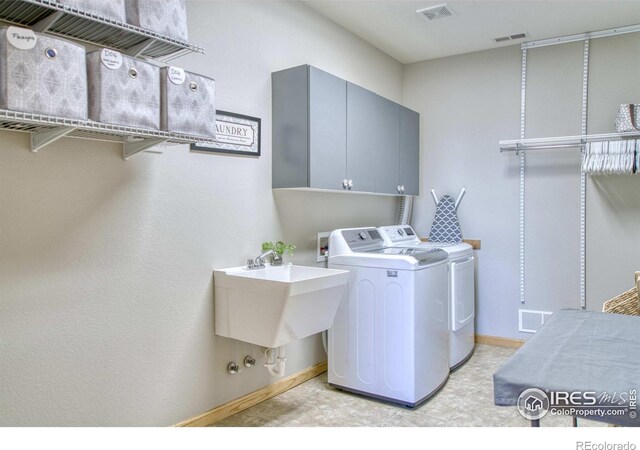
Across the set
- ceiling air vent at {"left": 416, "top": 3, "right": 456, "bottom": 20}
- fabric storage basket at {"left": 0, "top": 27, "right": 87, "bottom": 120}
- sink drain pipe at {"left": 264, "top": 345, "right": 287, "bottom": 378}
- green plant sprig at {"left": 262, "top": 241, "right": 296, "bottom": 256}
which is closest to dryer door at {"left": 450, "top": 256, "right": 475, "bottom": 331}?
green plant sprig at {"left": 262, "top": 241, "right": 296, "bottom": 256}

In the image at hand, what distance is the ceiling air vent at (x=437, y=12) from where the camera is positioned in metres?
3.31

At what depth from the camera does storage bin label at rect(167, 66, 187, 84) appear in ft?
6.38

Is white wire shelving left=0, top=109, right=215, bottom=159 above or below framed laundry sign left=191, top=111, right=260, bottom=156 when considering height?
below

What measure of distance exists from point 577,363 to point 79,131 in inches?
79.3

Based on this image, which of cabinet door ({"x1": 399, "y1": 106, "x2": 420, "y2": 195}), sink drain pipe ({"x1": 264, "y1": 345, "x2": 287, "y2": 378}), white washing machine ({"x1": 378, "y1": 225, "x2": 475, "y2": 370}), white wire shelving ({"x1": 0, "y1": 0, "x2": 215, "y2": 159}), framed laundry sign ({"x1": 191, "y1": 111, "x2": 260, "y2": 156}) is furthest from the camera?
cabinet door ({"x1": 399, "y1": 106, "x2": 420, "y2": 195})

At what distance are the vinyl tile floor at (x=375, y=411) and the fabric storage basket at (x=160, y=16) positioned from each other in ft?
6.74

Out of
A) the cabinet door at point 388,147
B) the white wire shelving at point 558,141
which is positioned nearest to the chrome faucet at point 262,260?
the cabinet door at point 388,147

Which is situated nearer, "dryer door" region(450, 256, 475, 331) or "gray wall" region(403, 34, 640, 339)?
"dryer door" region(450, 256, 475, 331)

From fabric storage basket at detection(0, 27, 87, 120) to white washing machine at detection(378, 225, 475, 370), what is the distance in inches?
103

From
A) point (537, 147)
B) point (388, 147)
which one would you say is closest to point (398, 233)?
point (388, 147)

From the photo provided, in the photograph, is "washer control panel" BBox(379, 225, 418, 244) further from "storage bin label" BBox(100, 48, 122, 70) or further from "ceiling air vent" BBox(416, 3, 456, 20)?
"storage bin label" BBox(100, 48, 122, 70)

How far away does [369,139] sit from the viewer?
3473 millimetres

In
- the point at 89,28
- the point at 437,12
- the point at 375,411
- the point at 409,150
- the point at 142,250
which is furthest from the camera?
the point at 409,150
